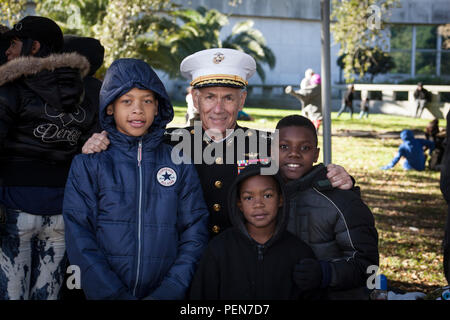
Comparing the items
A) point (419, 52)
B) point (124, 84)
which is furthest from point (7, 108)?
point (419, 52)

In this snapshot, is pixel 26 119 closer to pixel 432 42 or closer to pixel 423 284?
pixel 423 284

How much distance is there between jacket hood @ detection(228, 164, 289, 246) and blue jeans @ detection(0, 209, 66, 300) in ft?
3.45

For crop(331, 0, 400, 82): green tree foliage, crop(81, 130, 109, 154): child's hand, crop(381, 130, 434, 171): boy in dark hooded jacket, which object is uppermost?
crop(331, 0, 400, 82): green tree foliage

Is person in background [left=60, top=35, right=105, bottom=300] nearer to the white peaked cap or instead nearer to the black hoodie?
the white peaked cap

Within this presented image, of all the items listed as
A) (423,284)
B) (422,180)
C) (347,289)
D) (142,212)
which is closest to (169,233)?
(142,212)

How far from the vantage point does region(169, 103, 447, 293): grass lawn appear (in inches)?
219

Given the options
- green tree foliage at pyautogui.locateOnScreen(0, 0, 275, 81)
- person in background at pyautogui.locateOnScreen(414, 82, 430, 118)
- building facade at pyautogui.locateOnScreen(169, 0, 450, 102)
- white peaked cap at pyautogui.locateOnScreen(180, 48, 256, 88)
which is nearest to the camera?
white peaked cap at pyautogui.locateOnScreen(180, 48, 256, 88)

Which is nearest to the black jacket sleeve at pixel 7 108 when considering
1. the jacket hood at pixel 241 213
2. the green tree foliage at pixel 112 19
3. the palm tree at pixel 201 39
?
the jacket hood at pixel 241 213

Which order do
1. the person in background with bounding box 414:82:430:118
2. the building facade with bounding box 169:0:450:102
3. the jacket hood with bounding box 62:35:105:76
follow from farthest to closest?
the building facade with bounding box 169:0:450:102, the person in background with bounding box 414:82:430:118, the jacket hood with bounding box 62:35:105:76

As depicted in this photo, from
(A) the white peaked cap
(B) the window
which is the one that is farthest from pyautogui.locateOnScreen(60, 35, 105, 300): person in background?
(B) the window

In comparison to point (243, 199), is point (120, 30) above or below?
above

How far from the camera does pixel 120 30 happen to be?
15.4 m

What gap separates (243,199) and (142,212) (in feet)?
1.58

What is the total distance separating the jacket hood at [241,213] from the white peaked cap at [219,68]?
2.22 ft
